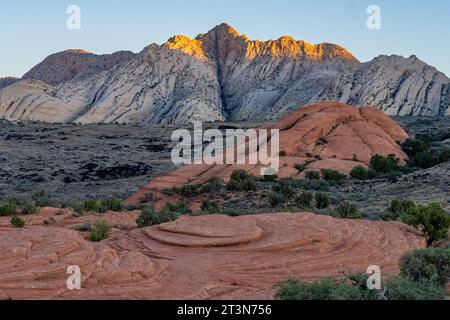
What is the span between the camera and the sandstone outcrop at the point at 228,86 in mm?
86500

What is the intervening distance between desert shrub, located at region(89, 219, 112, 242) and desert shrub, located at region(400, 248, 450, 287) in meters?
7.78

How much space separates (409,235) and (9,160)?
38625 millimetres

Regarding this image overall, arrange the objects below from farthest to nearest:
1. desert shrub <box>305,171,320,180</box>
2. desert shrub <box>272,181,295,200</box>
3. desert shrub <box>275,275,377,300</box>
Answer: desert shrub <box>305,171,320,180</box> < desert shrub <box>272,181,295,200</box> < desert shrub <box>275,275,377,300</box>

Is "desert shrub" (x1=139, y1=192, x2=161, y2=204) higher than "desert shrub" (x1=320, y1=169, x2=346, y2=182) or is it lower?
lower

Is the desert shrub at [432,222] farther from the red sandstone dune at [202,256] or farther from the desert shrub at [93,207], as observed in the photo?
the desert shrub at [93,207]

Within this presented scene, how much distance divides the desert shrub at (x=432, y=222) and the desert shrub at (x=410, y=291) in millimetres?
5046

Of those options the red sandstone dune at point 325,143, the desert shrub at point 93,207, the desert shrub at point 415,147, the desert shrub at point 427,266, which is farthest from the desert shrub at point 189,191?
the desert shrub at point 415,147

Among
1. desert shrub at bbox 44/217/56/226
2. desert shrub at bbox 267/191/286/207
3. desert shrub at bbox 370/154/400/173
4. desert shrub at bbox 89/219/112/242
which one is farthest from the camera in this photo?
desert shrub at bbox 370/154/400/173

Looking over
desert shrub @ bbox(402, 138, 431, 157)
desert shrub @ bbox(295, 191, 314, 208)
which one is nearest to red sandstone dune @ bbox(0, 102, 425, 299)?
desert shrub @ bbox(295, 191, 314, 208)

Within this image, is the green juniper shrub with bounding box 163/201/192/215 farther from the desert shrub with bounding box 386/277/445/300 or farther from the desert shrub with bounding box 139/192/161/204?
the desert shrub with bounding box 386/277/445/300

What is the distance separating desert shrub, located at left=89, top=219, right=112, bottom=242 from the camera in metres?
13.7

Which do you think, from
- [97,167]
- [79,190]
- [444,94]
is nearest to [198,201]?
[79,190]

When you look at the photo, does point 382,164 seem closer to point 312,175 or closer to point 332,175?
point 332,175
